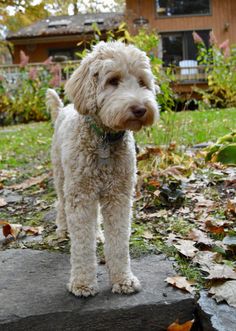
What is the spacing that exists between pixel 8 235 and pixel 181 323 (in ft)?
5.84

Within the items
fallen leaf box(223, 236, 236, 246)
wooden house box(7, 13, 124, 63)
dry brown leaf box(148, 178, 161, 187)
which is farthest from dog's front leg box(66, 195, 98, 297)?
wooden house box(7, 13, 124, 63)

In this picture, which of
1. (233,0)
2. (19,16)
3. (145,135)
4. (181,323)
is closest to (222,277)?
(181,323)

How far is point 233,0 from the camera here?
22.0 metres

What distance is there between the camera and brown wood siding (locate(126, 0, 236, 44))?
21.7 m

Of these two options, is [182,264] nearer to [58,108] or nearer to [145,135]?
[58,108]

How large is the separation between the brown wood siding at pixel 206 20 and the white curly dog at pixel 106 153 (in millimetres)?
19883

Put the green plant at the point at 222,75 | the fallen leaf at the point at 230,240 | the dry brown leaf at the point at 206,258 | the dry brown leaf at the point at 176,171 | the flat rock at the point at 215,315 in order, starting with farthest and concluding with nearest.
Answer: the green plant at the point at 222,75 < the dry brown leaf at the point at 176,171 < the fallen leaf at the point at 230,240 < the dry brown leaf at the point at 206,258 < the flat rock at the point at 215,315

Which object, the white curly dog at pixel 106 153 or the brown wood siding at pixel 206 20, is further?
the brown wood siding at pixel 206 20

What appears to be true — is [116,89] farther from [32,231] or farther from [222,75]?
[222,75]

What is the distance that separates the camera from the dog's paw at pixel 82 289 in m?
2.69

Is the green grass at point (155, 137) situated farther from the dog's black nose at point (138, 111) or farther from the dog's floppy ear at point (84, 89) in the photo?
the dog's black nose at point (138, 111)

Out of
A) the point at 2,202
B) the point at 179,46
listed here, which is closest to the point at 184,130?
Result: the point at 2,202

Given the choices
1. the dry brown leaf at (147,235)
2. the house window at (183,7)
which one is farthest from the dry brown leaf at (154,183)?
the house window at (183,7)

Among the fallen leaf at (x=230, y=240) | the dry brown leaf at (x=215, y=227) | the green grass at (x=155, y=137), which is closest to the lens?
the fallen leaf at (x=230, y=240)
